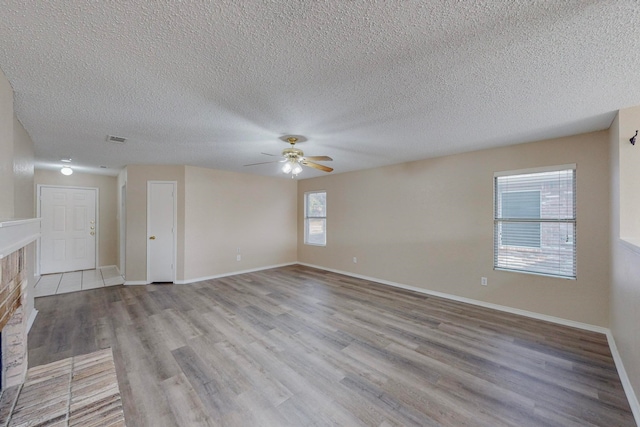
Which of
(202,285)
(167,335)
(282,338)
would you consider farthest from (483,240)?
(202,285)

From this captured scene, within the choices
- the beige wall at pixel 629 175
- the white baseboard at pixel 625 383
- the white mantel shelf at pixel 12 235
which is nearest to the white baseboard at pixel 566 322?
the white baseboard at pixel 625 383

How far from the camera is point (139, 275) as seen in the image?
4941 mm

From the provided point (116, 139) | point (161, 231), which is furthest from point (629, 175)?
point (161, 231)

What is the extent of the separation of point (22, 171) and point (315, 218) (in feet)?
16.5

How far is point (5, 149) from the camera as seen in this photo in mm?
1872

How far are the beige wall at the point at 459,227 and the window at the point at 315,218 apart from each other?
0.24 meters

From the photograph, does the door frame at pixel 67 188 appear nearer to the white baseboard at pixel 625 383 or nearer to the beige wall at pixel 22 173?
the beige wall at pixel 22 173

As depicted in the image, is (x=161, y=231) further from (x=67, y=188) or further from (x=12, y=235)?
Result: (x=12, y=235)

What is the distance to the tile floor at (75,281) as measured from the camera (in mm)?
4539

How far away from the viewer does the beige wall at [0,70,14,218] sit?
1782 millimetres

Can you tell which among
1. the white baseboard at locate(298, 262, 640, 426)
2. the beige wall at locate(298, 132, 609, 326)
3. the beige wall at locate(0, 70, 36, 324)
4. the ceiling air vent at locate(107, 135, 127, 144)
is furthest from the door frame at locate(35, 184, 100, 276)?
the white baseboard at locate(298, 262, 640, 426)

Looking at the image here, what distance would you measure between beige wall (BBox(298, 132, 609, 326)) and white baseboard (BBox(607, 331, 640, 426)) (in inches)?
22.1

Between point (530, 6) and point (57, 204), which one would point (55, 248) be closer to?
point (57, 204)

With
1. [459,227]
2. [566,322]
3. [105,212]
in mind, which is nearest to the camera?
[566,322]
